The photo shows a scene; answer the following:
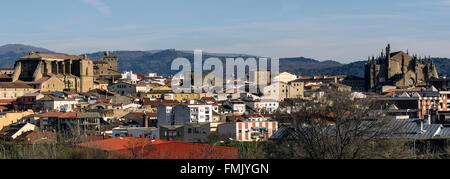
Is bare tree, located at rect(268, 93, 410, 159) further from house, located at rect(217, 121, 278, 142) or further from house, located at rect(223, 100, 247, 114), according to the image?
house, located at rect(223, 100, 247, 114)

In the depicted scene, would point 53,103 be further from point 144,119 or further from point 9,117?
point 144,119

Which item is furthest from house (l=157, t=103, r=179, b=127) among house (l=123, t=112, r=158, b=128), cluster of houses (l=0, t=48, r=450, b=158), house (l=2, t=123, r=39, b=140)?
house (l=2, t=123, r=39, b=140)

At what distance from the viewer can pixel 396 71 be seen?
109 metres

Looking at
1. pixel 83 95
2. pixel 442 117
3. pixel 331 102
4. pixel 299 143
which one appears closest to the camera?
pixel 299 143

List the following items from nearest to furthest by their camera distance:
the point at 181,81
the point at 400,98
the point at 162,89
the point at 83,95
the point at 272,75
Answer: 1. the point at 400,98
2. the point at 83,95
3. the point at 162,89
4. the point at 181,81
5. the point at 272,75

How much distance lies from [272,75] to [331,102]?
90481 millimetres

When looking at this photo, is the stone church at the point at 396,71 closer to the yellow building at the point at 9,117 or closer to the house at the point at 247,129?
the yellow building at the point at 9,117

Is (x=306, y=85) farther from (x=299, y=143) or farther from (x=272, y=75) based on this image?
(x=299, y=143)

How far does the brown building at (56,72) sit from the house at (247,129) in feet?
144

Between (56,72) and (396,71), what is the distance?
4330 centimetres

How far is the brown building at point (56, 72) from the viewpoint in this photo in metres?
88.2

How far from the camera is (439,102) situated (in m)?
72.5

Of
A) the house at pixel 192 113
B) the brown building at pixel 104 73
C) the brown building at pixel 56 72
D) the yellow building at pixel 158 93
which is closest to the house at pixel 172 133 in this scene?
the house at pixel 192 113
